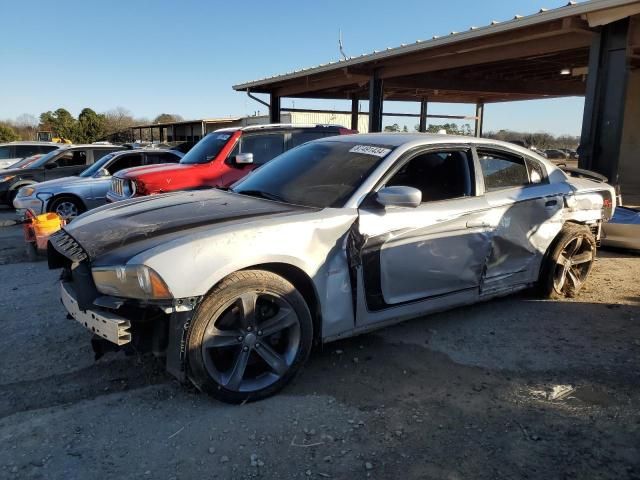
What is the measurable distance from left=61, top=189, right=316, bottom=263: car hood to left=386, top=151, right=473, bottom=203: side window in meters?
1.06

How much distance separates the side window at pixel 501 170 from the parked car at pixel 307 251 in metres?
0.02

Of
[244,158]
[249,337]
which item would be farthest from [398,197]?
[244,158]

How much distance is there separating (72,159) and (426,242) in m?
11.5

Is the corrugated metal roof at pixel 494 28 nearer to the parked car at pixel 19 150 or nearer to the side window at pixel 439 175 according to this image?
the side window at pixel 439 175

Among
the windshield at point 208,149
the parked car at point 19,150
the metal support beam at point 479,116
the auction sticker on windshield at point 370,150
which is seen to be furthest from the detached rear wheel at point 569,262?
the metal support beam at point 479,116

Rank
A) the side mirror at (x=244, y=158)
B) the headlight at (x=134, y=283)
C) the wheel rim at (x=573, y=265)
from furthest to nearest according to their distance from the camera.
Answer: the side mirror at (x=244, y=158), the wheel rim at (x=573, y=265), the headlight at (x=134, y=283)

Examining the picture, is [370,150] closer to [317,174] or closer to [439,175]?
[317,174]

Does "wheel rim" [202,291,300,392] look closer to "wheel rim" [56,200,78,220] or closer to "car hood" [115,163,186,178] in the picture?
"car hood" [115,163,186,178]

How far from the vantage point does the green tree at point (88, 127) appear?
45.8 m

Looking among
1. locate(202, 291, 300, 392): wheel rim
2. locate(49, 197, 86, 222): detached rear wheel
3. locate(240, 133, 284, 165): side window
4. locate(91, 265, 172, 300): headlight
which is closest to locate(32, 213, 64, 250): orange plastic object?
locate(49, 197, 86, 222): detached rear wheel

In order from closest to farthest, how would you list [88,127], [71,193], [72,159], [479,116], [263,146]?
[263,146]
[71,193]
[72,159]
[479,116]
[88,127]

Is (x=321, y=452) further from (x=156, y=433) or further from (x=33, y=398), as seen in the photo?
(x=33, y=398)

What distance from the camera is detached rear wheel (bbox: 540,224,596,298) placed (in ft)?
16.0

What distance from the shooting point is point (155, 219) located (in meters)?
3.44
